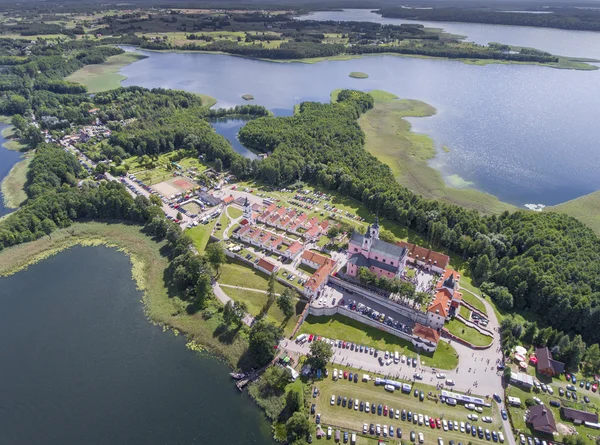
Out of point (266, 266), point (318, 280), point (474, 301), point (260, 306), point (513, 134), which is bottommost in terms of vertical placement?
point (260, 306)

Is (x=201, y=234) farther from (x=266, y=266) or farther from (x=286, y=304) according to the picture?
(x=286, y=304)

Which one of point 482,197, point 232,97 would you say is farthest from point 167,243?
point 232,97

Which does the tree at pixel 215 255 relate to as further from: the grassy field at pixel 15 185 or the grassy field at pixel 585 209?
the grassy field at pixel 585 209

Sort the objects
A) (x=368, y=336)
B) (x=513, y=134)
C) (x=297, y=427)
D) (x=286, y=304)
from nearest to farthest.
→ (x=297, y=427)
(x=368, y=336)
(x=286, y=304)
(x=513, y=134)

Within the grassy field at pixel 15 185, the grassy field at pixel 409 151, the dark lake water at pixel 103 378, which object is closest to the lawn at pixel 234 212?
the dark lake water at pixel 103 378

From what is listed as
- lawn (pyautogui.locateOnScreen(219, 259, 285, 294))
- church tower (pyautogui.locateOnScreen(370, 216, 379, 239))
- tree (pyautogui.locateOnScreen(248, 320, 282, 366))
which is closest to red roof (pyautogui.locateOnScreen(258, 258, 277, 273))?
lawn (pyautogui.locateOnScreen(219, 259, 285, 294))

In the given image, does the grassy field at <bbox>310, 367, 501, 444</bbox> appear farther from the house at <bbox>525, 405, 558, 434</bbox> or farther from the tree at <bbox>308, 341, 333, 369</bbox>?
the house at <bbox>525, 405, 558, 434</bbox>

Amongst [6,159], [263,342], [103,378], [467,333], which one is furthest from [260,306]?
[6,159]
